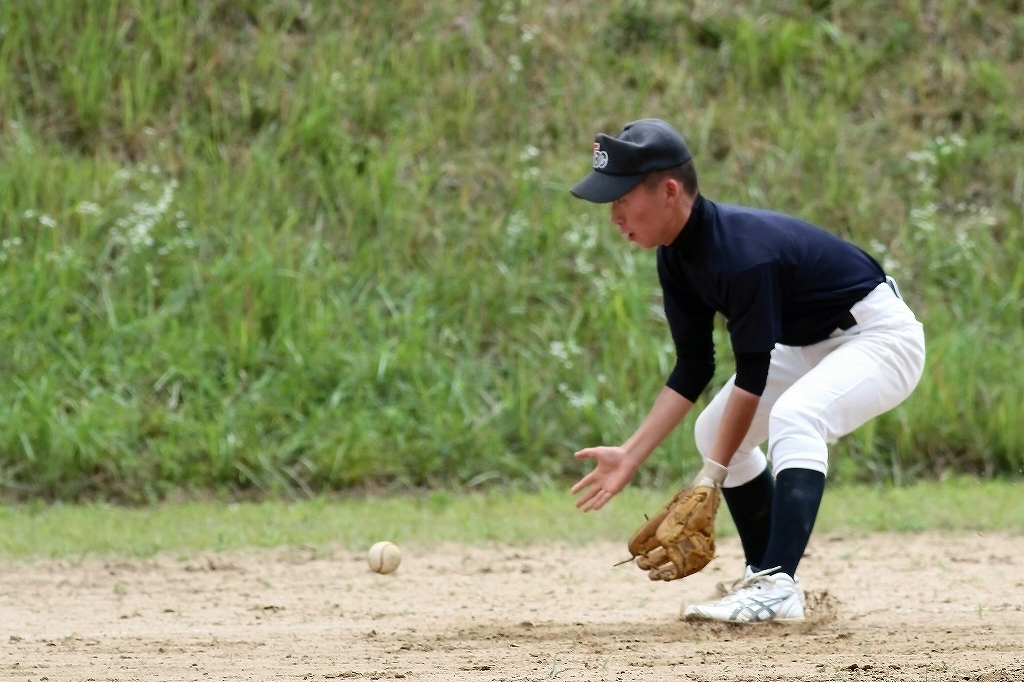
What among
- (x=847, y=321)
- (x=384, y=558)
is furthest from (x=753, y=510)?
(x=384, y=558)

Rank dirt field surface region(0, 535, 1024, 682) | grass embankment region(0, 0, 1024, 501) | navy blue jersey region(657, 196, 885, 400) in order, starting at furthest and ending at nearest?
1. grass embankment region(0, 0, 1024, 501)
2. navy blue jersey region(657, 196, 885, 400)
3. dirt field surface region(0, 535, 1024, 682)

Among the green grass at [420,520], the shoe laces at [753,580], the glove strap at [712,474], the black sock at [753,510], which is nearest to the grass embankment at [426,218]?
the green grass at [420,520]

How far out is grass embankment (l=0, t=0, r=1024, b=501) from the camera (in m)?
8.68

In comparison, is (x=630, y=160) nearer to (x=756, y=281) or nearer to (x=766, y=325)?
(x=756, y=281)

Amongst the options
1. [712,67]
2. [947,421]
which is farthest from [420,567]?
[712,67]

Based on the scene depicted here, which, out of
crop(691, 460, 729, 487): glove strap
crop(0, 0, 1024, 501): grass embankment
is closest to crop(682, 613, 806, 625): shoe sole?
crop(691, 460, 729, 487): glove strap

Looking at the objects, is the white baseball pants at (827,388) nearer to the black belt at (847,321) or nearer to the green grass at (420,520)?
the black belt at (847,321)

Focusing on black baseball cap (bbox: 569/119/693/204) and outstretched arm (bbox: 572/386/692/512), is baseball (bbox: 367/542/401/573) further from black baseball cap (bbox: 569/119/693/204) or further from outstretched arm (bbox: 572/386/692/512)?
black baseball cap (bbox: 569/119/693/204)

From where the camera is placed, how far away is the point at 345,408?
894cm

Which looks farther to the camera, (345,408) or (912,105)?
(912,105)

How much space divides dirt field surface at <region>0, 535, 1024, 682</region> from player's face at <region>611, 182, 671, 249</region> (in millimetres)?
1336

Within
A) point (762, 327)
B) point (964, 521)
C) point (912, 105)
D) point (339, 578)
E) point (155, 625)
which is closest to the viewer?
point (762, 327)

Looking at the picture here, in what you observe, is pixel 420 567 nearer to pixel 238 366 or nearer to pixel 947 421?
pixel 238 366

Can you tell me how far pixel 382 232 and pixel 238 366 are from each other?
1858mm
